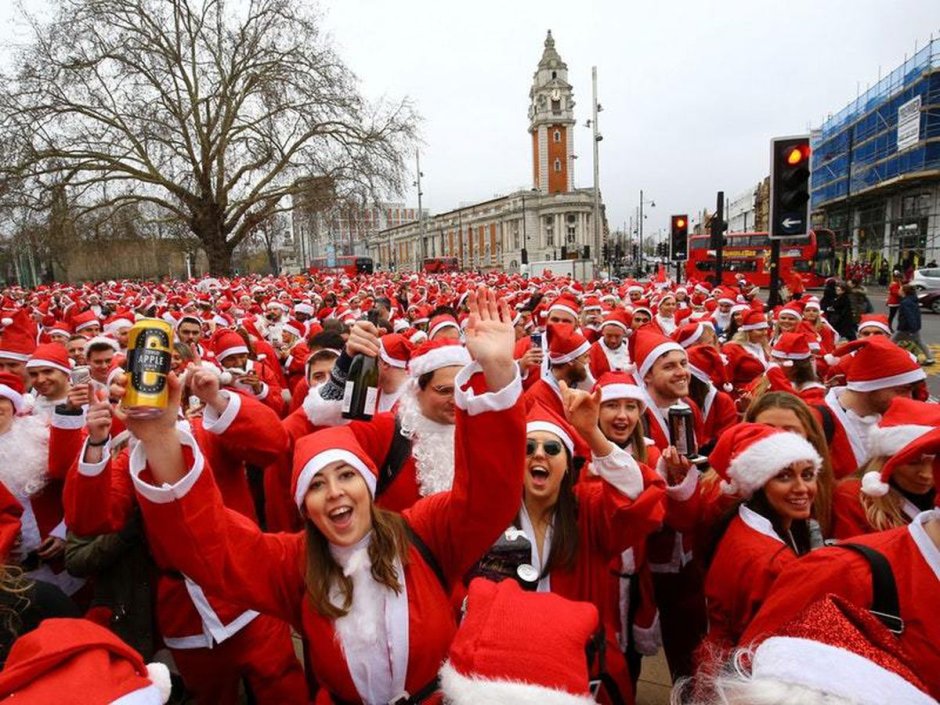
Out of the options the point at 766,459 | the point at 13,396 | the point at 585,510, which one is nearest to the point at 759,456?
the point at 766,459

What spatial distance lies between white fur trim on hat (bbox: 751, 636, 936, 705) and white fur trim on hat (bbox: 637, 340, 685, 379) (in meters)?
2.82

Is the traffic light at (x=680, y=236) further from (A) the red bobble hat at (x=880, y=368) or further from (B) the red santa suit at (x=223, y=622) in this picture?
(B) the red santa suit at (x=223, y=622)

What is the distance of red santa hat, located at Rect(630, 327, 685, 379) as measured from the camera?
3.67 m

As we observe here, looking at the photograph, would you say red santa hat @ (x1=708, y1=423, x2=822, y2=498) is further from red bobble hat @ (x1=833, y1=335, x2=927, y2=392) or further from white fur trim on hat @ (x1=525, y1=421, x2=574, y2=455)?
red bobble hat @ (x1=833, y1=335, x2=927, y2=392)

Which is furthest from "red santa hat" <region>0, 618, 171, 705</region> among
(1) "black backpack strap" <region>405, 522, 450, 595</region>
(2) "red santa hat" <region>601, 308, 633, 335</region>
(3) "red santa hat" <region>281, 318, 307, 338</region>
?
(3) "red santa hat" <region>281, 318, 307, 338</region>

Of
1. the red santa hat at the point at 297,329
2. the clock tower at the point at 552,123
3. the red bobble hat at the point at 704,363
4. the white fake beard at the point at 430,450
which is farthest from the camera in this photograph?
the clock tower at the point at 552,123

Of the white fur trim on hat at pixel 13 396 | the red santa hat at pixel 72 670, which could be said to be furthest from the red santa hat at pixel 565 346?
the red santa hat at pixel 72 670

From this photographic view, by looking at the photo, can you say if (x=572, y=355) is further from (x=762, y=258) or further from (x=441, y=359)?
(x=762, y=258)

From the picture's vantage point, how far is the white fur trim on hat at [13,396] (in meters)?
2.98

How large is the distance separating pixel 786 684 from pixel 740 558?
47.3 inches

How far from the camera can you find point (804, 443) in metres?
2.21

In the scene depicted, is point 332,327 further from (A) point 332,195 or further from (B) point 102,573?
(A) point 332,195

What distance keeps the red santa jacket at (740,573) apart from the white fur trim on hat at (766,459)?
11 centimetres

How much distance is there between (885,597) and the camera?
1.48 meters
